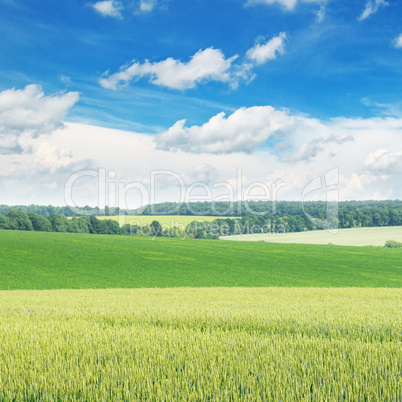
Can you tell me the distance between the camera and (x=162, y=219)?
105m

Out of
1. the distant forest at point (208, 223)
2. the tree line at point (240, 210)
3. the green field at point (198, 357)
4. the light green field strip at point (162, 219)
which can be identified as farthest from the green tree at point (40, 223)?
the green field at point (198, 357)

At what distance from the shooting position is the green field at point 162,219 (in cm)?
10146

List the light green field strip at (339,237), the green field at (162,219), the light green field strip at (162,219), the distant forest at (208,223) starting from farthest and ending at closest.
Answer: the light green field strip at (162,219)
the green field at (162,219)
the distant forest at (208,223)
the light green field strip at (339,237)

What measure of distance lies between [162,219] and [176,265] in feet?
173

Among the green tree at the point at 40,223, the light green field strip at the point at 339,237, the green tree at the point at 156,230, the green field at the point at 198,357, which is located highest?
the green field at the point at 198,357

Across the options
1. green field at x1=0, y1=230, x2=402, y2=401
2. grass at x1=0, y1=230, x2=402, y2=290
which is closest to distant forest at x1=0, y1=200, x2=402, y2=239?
grass at x1=0, y1=230, x2=402, y2=290

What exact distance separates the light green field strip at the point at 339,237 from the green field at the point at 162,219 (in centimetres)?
1084

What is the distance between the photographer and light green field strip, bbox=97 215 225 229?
10175 centimetres

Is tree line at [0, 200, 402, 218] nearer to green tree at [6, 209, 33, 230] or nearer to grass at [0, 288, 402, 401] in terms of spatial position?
green tree at [6, 209, 33, 230]

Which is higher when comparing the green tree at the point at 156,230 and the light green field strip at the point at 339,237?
the green tree at the point at 156,230

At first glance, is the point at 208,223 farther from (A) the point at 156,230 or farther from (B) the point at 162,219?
(A) the point at 156,230

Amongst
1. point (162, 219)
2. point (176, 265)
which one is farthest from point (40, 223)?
point (176, 265)

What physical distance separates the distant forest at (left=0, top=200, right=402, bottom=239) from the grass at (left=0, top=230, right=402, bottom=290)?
21.6 meters

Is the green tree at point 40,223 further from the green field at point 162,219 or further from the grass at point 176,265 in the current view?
the grass at point 176,265
